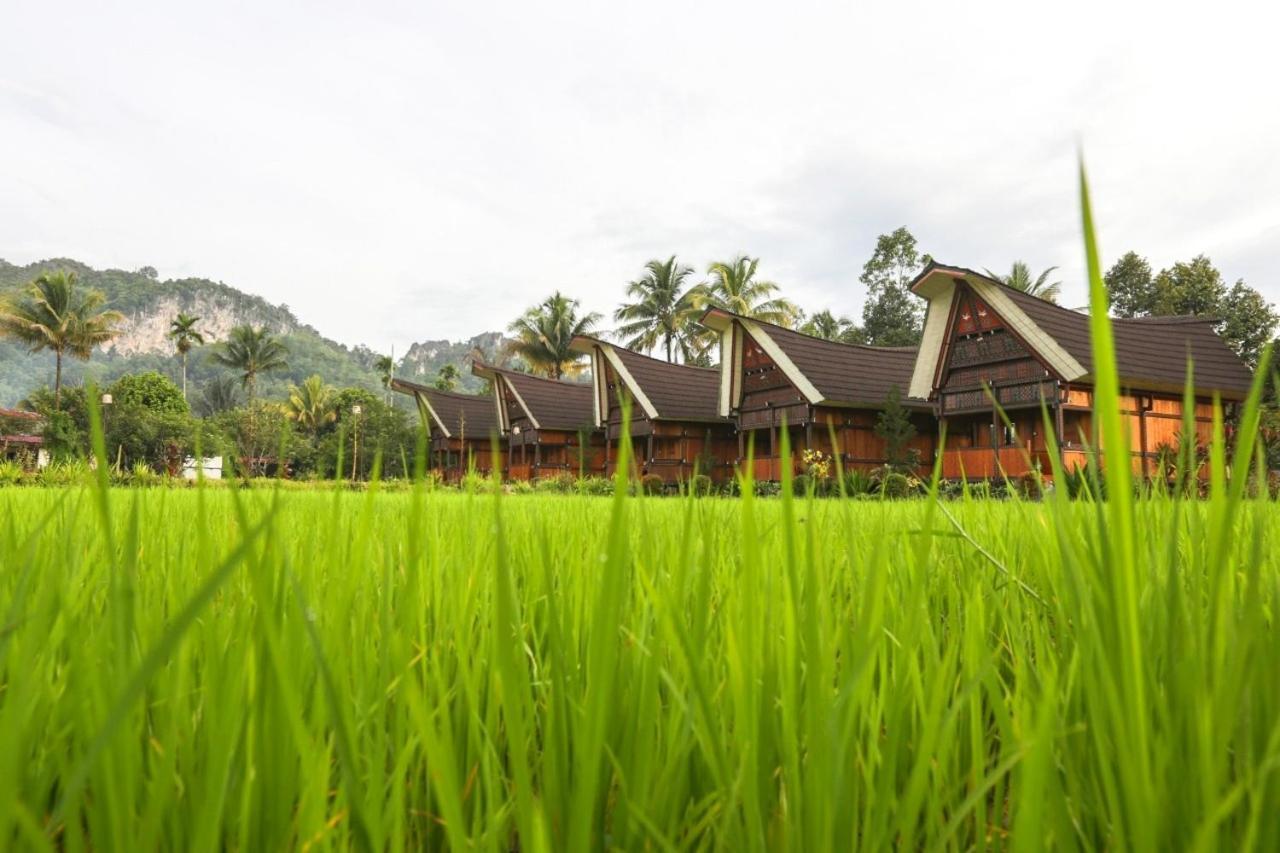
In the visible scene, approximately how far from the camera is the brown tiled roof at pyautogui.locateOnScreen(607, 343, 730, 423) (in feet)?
76.0

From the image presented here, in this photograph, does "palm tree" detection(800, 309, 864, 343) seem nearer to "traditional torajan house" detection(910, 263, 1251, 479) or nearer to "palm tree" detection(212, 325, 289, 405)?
"traditional torajan house" detection(910, 263, 1251, 479)

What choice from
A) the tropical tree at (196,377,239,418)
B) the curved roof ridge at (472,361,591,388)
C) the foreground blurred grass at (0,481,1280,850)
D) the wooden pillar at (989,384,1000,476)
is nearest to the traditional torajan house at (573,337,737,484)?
the curved roof ridge at (472,361,591,388)

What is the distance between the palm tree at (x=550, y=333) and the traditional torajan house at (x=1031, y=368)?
1109 inches

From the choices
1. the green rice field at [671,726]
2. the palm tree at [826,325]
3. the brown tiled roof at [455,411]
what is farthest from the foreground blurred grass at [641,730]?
the palm tree at [826,325]

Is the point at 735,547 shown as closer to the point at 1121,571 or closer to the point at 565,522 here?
the point at 565,522

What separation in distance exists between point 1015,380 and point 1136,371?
2022 mm

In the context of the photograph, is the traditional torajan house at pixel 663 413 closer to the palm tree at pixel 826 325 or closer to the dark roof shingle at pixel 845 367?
the dark roof shingle at pixel 845 367

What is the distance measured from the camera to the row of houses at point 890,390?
14.6 metres

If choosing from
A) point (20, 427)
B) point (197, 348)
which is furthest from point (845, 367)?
point (197, 348)

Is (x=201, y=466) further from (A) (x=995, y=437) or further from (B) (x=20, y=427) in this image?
(B) (x=20, y=427)

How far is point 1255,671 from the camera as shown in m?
0.52

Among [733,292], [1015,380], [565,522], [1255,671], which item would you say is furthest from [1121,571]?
[733,292]

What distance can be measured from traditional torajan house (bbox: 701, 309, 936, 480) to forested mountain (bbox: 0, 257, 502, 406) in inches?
3419

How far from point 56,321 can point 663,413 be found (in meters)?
43.3
